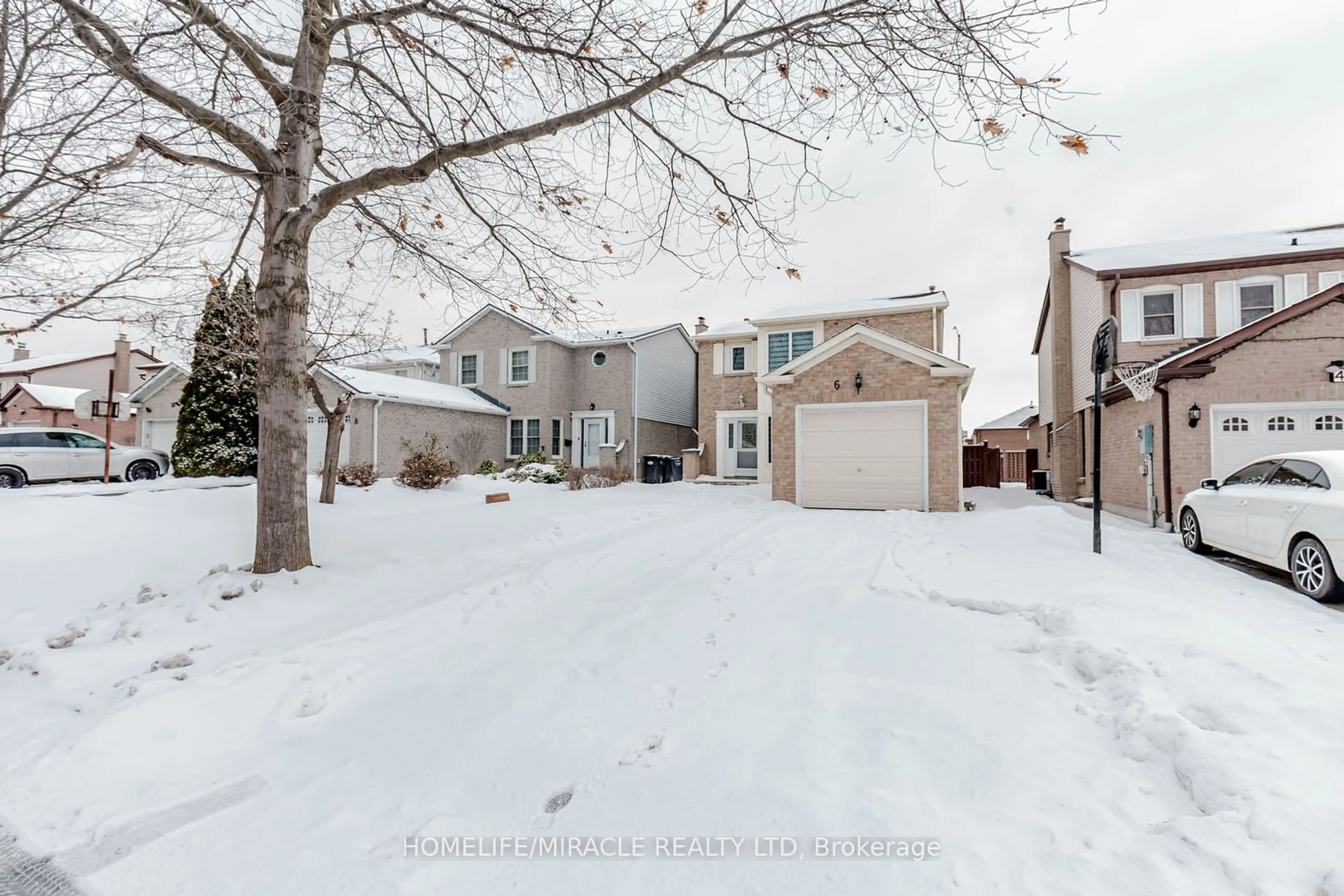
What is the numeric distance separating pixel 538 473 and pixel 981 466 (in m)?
16.4

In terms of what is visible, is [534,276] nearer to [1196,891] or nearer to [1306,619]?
[1196,891]

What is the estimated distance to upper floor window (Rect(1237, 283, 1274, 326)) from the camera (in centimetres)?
1384

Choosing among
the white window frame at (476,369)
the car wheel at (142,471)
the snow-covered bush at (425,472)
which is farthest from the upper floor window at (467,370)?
the snow-covered bush at (425,472)

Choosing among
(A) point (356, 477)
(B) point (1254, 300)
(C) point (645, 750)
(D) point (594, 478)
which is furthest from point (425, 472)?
(B) point (1254, 300)

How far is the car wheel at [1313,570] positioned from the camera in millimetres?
5129

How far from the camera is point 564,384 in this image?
21.8m

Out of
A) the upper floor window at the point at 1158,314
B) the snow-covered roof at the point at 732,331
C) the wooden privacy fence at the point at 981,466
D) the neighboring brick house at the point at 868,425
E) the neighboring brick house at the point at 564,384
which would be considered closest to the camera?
the neighboring brick house at the point at 868,425

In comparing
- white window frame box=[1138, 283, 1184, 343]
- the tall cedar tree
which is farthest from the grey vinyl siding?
white window frame box=[1138, 283, 1184, 343]

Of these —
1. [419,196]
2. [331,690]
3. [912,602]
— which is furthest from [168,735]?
[419,196]

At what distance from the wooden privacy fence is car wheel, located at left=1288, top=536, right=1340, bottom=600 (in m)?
15.5

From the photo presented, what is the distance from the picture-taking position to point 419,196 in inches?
261

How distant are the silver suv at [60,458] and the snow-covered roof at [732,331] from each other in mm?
16113

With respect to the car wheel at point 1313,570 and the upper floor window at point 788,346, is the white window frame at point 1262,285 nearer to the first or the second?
the upper floor window at point 788,346

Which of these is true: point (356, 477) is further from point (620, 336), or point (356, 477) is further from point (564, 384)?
point (620, 336)
